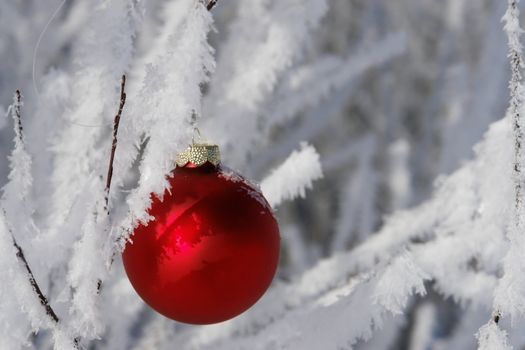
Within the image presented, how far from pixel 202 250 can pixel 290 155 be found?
0.46 metres

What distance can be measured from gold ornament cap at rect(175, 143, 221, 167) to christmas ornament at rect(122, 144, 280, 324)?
0.04 ft

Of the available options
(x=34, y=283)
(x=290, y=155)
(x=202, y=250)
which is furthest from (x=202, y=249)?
(x=290, y=155)

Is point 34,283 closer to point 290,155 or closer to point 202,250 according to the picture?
point 202,250

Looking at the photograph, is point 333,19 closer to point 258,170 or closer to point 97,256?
point 258,170

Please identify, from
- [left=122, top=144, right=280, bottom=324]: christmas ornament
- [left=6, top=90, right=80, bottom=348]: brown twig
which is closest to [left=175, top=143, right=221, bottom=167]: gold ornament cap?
[left=122, top=144, right=280, bottom=324]: christmas ornament

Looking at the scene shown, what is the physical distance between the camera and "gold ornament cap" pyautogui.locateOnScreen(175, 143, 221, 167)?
593mm

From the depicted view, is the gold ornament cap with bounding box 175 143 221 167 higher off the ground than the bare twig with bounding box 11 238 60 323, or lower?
higher

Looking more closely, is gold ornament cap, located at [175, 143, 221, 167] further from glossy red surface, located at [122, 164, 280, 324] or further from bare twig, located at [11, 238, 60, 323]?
bare twig, located at [11, 238, 60, 323]

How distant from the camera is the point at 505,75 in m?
1.49

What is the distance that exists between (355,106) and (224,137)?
104cm

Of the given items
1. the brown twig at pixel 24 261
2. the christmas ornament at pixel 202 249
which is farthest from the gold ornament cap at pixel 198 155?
the brown twig at pixel 24 261

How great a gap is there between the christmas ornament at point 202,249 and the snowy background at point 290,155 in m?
0.03

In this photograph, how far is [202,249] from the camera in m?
0.54

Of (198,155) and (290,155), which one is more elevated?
(290,155)
